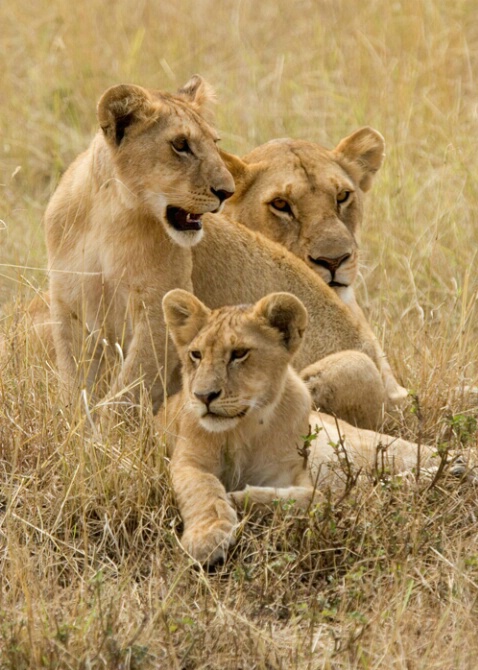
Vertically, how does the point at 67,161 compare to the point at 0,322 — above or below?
below

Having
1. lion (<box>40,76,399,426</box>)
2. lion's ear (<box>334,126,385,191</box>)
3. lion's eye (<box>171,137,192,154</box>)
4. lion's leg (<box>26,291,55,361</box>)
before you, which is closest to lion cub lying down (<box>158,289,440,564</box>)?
lion (<box>40,76,399,426</box>)

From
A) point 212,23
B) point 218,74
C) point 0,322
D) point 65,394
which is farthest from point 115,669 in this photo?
point 212,23

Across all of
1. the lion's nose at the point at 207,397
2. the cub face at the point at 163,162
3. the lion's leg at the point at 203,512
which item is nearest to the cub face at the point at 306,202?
the cub face at the point at 163,162

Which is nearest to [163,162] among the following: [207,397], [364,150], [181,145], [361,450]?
[181,145]

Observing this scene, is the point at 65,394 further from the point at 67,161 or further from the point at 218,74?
the point at 218,74

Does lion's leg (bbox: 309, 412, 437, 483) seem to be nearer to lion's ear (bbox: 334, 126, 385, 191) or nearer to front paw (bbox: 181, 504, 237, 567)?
front paw (bbox: 181, 504, 237, 567)

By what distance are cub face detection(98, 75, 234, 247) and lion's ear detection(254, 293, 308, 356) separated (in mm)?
605

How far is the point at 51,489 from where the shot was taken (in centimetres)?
484

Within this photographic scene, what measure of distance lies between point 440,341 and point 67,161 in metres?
4.54

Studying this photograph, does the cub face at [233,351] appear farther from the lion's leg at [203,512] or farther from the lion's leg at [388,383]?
the lion's leg at [388,383]

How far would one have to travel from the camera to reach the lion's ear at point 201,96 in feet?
18.8

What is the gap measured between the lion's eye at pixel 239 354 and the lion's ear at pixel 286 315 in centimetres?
19

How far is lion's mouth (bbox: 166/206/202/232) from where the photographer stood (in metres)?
5.30

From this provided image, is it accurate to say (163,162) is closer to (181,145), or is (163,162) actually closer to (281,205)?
(181,145)
